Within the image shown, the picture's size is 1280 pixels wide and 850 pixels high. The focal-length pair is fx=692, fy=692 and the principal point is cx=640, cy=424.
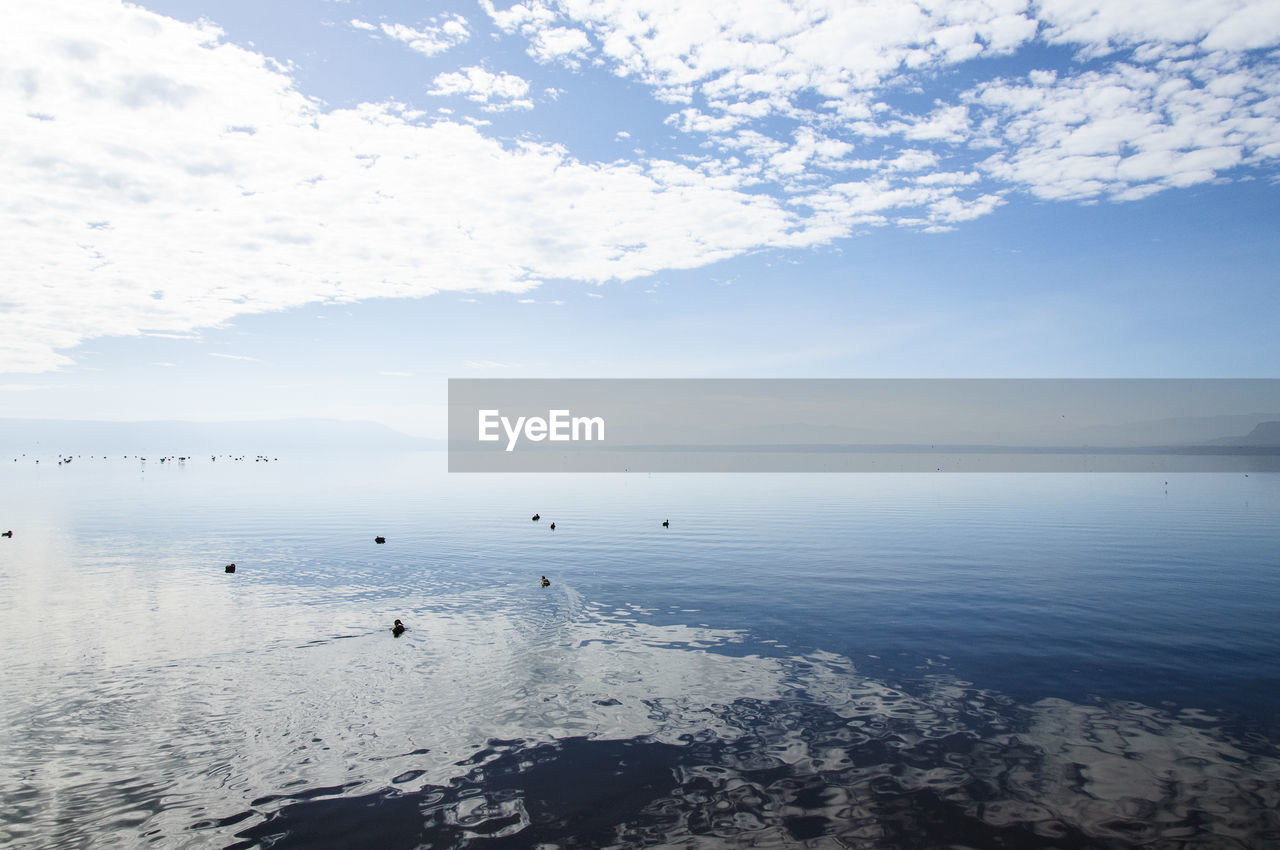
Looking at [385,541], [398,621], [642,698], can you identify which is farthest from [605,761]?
[385,541]

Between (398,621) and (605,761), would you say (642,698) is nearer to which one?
(605,761)

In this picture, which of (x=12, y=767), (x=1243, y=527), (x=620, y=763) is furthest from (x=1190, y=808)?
(x=1243, y=527)

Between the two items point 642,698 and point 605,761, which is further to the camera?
point 642,698

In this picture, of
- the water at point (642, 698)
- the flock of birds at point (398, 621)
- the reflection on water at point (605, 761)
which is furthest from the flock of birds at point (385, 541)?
the reflection on water at point (605, 761)

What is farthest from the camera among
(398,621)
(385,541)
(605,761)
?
(385,541)

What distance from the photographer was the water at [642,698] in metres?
14.5

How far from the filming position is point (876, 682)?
2202 centimetres

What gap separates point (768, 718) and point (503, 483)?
110m

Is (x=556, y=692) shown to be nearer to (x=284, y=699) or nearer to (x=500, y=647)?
(x=500, y=647)

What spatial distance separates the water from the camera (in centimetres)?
1453

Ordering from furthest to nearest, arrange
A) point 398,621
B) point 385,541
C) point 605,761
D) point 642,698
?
point 385,541
point 398,621
point 642,698
point 605,761

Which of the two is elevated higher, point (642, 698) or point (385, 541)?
point (385, 541)

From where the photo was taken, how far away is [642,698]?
21078mm

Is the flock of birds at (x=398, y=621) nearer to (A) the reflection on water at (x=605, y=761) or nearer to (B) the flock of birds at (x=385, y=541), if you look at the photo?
(B) the flock of birds at (x=385, y=541)
